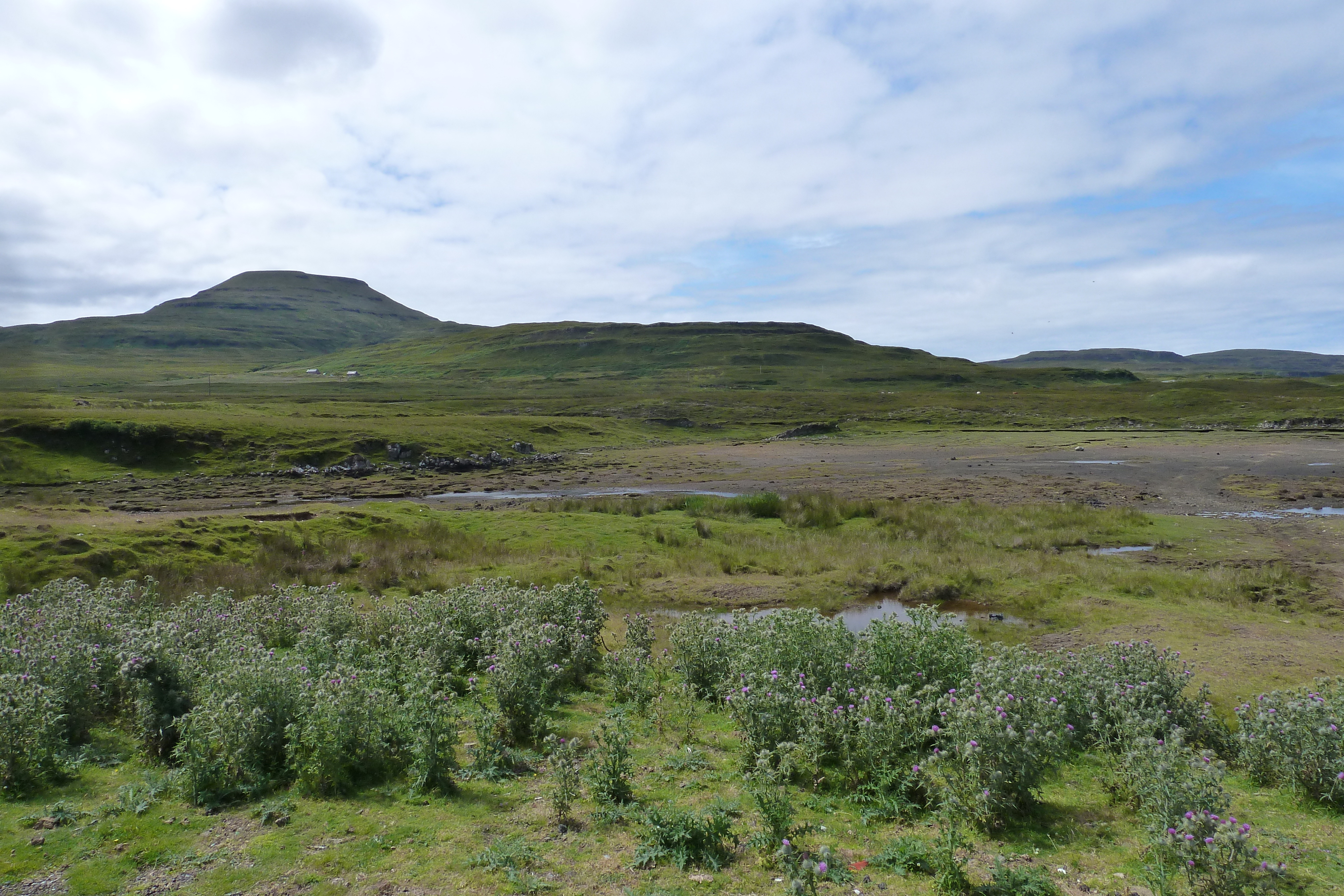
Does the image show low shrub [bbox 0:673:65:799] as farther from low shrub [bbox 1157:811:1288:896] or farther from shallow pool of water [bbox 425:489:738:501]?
shallow pool of water [bbox 425:489:738:501]

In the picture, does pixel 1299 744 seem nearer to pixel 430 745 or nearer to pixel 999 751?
pixel 999 751

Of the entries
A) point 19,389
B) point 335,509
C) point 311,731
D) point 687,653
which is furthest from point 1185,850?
point 19,389

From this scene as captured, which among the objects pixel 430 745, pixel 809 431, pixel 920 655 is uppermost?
pixel 809 431

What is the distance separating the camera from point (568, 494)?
45781mm

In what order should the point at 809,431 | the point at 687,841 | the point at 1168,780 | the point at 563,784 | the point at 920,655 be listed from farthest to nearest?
the point at 809,431 < the point at 920,655 < the point at 563,784 < the point at 687,841 < the point at 1168,780

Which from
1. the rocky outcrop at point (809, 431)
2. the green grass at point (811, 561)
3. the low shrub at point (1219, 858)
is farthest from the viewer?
the rocky outcrop at point (809, 431)

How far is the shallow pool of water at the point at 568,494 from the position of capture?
143 feet

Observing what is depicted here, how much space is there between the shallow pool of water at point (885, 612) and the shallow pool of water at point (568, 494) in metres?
22.1

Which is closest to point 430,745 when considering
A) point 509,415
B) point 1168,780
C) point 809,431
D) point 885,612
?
point 1168,780

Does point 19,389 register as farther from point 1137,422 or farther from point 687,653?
point 1137,422

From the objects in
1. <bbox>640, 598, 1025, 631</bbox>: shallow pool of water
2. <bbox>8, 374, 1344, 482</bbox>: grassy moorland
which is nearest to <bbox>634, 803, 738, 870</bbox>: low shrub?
<bbox>640, 598, 1025, 631</bbox>: shallow pool of water

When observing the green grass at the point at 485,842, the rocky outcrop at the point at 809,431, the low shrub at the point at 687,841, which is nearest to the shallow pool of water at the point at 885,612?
the green grass at the point at 485,842

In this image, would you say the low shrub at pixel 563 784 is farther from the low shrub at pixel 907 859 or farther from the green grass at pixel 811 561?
the green grass at pixel 811 561

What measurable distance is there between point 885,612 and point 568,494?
2957 centimetres
